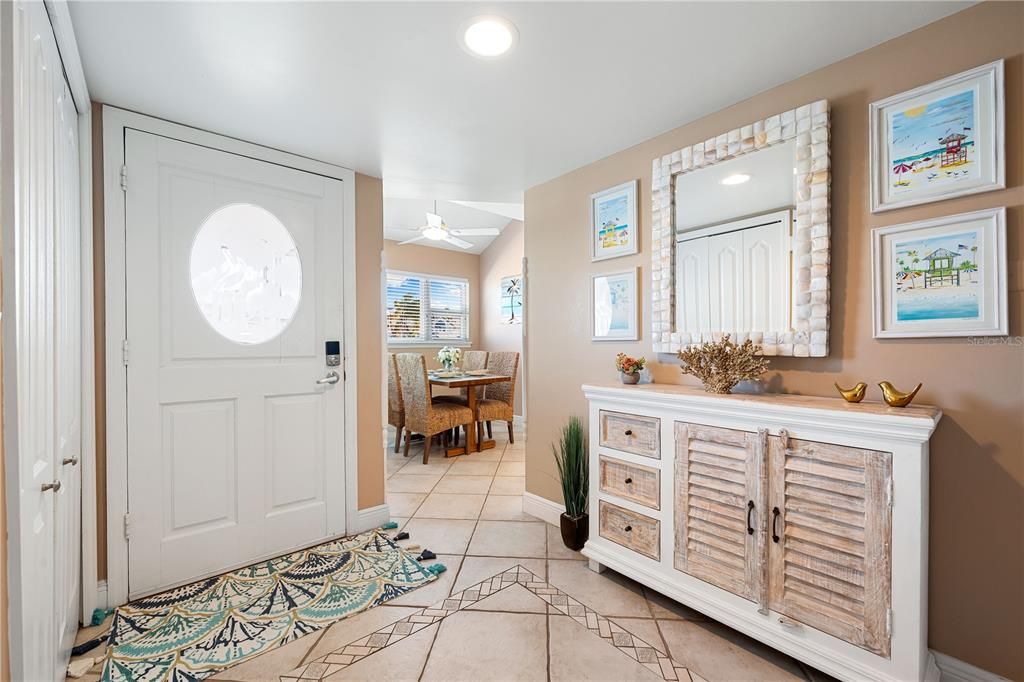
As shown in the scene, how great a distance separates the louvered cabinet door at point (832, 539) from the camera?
1.39 m

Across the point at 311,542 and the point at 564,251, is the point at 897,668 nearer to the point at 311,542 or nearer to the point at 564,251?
the point at 564,251

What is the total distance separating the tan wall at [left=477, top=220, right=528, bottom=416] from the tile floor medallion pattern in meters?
3.77

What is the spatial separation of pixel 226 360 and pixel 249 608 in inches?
45.8

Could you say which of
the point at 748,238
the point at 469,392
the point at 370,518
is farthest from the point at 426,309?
the point at 748,238

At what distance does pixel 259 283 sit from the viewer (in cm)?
238

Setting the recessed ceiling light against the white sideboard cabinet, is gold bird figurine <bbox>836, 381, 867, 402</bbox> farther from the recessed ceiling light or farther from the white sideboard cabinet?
the recessed ceiling light

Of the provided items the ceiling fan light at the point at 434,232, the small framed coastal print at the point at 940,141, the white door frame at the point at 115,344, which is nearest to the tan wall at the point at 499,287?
the ceiling fan light at the point at 434,232

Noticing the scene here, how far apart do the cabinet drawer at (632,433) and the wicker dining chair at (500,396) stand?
2570mm

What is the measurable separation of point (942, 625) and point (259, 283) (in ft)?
10.5

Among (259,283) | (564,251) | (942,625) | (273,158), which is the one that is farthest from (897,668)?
(273,158)

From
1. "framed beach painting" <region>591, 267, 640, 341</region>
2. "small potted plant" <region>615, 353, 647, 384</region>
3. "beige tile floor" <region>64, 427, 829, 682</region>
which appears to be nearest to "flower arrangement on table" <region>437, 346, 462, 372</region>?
"beige tile floor" <region>64, 427, 829, 682</region>

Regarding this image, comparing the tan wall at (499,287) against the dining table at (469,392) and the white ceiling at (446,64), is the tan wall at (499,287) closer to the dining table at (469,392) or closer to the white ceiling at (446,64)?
the dining table at (469,392)

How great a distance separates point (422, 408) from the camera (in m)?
4.20

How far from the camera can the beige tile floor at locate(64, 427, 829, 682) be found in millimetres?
1592
